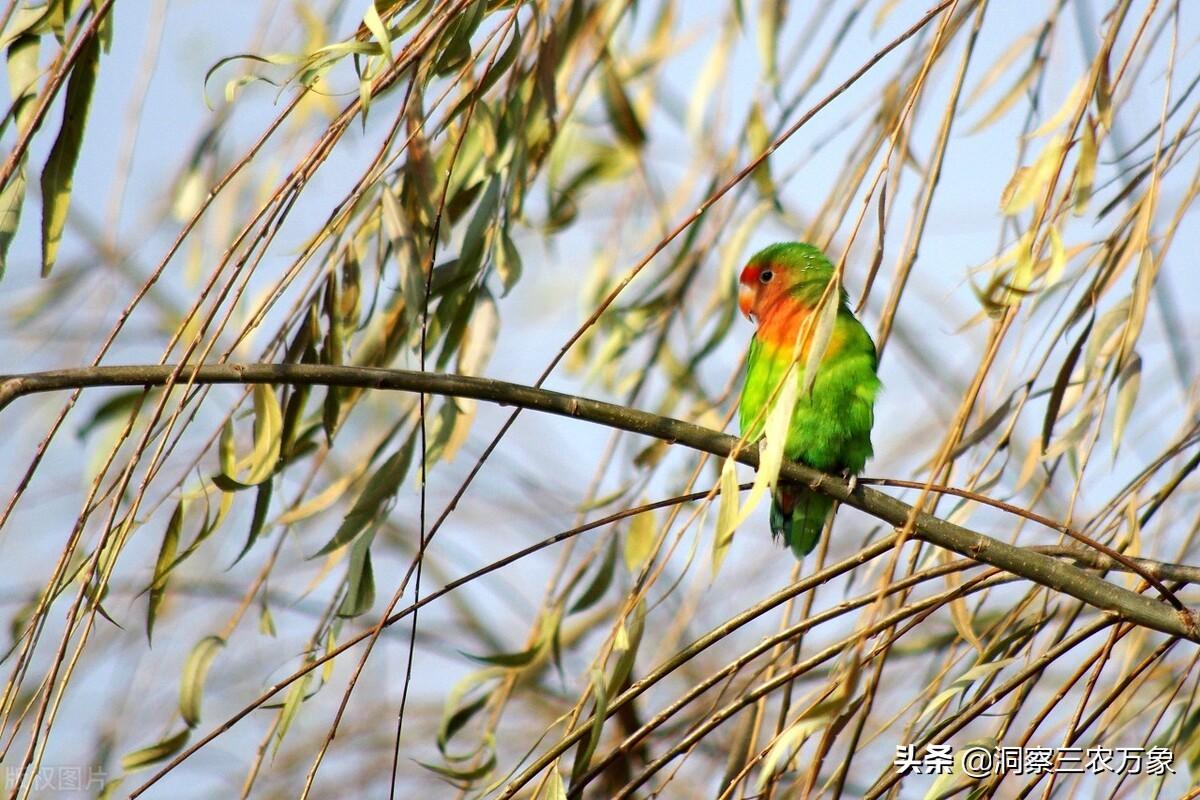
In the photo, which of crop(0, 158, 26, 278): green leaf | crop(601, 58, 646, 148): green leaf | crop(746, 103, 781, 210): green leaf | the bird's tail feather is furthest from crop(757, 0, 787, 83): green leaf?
crop(0, 158, 26, 278): green leaf

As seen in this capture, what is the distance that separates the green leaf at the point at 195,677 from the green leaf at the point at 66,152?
74cm

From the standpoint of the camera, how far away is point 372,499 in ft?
6.50

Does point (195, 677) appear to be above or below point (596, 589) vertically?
below

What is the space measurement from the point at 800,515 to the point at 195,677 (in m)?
1.63

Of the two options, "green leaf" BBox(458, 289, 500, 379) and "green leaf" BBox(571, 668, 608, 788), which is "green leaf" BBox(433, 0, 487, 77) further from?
"green leaf" BBox(571, 668, 608, 788)

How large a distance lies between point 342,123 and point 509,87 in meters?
0.64

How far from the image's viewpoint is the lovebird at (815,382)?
9.52ft

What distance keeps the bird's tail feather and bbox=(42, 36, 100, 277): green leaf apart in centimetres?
189

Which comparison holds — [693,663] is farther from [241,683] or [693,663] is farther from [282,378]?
[282,378]

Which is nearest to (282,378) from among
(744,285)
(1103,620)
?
(1103,620)

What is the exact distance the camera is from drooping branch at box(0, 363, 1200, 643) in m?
1.58

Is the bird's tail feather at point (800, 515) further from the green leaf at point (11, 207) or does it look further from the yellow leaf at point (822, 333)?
the green leaf at point (11, 207)

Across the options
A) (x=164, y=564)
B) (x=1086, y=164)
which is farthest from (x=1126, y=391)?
(x=164, y=564)

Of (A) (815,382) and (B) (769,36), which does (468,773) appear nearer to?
(A) (815,382)
